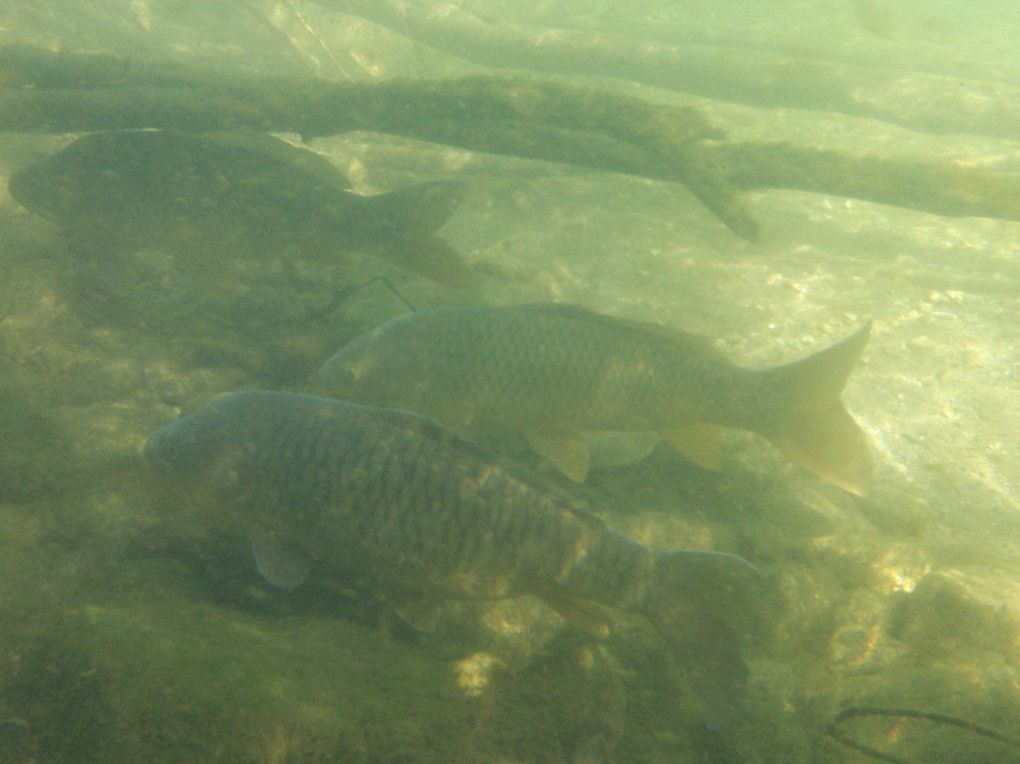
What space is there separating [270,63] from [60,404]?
1379cm

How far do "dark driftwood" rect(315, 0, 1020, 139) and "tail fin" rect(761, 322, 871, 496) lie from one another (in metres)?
14.2

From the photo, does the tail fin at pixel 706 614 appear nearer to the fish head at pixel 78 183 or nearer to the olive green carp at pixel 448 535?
the olive green carp at pixel 448 535

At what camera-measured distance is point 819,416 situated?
13.2 feet

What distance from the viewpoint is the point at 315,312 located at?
5434 millimetres

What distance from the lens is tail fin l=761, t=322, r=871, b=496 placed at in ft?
13.0

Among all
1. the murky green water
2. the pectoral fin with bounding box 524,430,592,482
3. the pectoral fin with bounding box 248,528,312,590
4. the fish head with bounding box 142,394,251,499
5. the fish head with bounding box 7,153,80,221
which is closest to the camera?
the murky green water

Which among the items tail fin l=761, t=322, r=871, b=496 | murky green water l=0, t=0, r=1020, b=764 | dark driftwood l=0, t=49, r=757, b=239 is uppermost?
dark driftwood l=0, t=49, r=757, b=239

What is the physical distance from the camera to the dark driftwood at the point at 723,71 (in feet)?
48.5

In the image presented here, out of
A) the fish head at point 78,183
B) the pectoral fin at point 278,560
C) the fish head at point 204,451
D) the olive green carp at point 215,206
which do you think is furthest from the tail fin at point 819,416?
the fish head at point 78,183

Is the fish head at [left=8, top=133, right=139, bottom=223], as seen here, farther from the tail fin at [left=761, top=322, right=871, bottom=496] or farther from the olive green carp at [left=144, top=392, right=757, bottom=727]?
the tail fin at [left=761, top=322, right=871, bottom=496]

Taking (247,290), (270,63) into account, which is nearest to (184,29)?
(270,63)

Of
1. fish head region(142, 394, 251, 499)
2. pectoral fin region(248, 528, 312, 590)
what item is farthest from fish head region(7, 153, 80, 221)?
pectoral fin region(248, 528, 312, 590)

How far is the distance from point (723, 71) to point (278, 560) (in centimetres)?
1716

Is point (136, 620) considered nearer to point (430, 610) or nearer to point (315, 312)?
point (430, 610)
